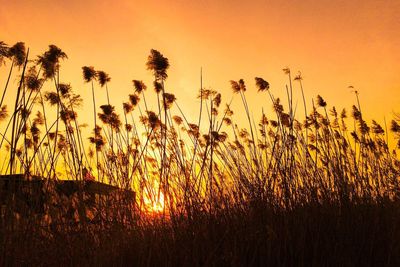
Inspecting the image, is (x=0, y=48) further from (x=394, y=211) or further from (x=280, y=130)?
(x=394, y=211)

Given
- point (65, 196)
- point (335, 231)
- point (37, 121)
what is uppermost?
point (37, 121)

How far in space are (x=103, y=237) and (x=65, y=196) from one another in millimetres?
981

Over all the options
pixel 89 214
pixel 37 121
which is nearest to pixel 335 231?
pixel 89 214

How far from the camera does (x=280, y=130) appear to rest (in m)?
3.64

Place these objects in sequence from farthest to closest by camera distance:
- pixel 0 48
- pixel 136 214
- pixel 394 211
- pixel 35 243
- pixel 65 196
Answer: pixel 65 196 → pixel 136 214 → pixel 394 211 → pixel 35 243 → pixel 0 48

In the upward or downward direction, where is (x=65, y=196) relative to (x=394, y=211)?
upward

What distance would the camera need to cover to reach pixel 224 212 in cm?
307

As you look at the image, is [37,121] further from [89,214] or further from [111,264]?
[111,264]

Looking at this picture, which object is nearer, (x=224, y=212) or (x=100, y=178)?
(x=224, y=212)

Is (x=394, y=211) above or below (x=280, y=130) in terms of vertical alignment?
below

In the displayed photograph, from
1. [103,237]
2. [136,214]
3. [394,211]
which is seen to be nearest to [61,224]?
[103,237]

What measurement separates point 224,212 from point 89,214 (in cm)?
141

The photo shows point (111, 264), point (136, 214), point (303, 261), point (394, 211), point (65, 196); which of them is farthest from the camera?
point (65, 196)

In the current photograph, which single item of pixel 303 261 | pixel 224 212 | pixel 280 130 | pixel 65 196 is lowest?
pixel 303 261
